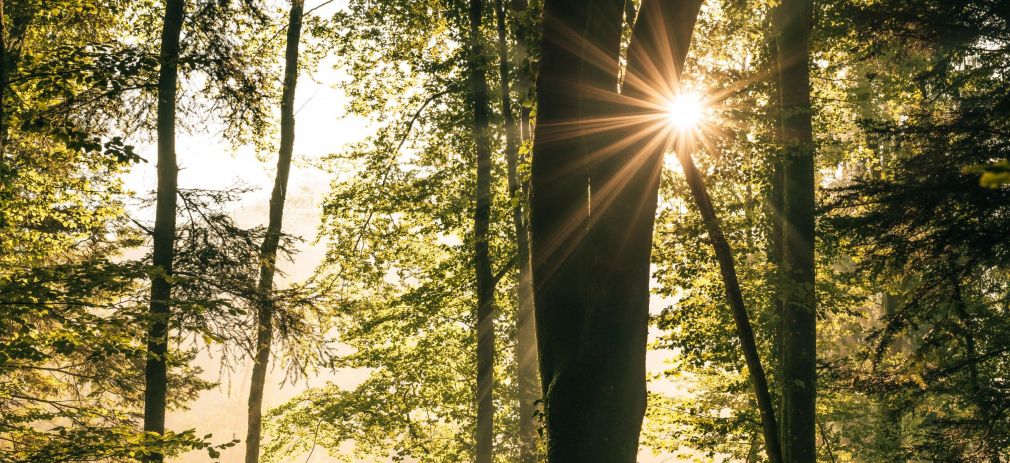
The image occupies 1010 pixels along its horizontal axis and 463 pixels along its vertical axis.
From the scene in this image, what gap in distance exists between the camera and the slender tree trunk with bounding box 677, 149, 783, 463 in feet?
15.3

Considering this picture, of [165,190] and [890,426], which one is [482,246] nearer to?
[165,190]

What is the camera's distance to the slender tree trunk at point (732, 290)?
4657 mm

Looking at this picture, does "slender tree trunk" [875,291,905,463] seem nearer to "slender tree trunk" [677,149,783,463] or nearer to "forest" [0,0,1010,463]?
"forest" [0,0,1010,463]

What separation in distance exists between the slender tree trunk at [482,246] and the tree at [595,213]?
27.6 ft

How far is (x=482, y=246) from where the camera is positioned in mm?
12352

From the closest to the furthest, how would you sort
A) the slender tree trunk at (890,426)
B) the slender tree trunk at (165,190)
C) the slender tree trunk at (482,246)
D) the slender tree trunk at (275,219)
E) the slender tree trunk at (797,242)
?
the slender tree trunk at (797,242) → the slender tree trunk at (165,190) → the slender tree trunk at (275,219) → the slender tree trunk at (890,426) → the slender tree trunk at (482,246)

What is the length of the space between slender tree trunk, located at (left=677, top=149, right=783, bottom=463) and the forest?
30 millimetres

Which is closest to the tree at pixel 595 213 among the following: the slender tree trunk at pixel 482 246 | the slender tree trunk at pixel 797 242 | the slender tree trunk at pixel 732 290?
the slender tree trunk at pixel 732 290

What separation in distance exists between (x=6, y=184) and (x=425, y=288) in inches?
294

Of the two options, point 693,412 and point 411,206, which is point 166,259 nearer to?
point 411,206

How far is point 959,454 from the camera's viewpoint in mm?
9016

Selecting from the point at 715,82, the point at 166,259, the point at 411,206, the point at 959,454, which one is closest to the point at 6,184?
the point at 166,259

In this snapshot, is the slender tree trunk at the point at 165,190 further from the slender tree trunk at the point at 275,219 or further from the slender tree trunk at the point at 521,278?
the slender tree trunk at the point at 521,278

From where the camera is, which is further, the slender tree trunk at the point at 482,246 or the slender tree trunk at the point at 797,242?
the slender tree trunk at the point at 482,246
